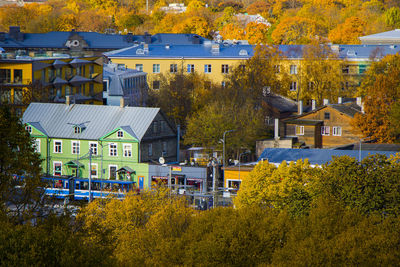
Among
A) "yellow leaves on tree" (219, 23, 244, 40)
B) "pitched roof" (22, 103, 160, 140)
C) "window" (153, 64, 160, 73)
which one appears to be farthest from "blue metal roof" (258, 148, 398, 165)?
"yellow leaves on tree" (219, 23, 244, 40)

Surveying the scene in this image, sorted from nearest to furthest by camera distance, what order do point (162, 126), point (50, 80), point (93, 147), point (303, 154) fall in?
point (303, 154)
point (93, 147)
point (162, 126)
point (50, 80)

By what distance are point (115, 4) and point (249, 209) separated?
157 m

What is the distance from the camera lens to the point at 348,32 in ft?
399

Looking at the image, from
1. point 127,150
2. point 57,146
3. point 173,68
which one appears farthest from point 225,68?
point 127,150

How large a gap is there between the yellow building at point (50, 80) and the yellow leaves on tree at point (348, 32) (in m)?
49.0

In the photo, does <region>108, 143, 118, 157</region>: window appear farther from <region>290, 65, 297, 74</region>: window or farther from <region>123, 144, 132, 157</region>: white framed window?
<region>290, 65, 297, 74</region>: window

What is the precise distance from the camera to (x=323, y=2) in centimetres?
16562

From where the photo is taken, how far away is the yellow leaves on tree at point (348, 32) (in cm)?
11844

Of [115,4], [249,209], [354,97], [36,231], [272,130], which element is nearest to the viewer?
[36,231]

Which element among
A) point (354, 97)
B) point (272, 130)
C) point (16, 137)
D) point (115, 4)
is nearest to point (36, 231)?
point (16, 137)

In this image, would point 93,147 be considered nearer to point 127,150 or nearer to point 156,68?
point 127,150

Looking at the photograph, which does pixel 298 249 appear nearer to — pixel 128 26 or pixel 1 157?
pixel 1 157

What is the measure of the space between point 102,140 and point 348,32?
7132 centimetres

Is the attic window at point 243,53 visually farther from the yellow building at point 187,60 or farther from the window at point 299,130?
the window at point 299,130
